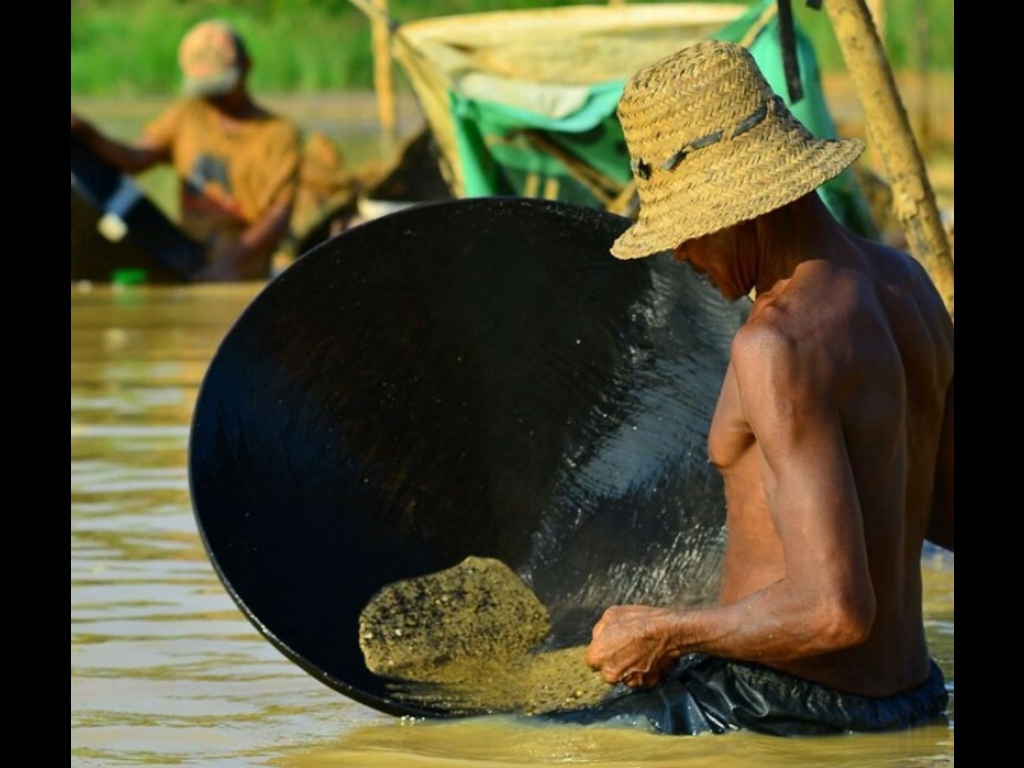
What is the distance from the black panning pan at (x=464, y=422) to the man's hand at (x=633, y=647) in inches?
19.5

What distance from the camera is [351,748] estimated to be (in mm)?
3607

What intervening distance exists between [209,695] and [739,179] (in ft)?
5.01

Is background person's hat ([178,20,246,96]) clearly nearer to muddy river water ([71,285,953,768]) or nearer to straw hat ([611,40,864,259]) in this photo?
muddy river water ([71,285,953,768])

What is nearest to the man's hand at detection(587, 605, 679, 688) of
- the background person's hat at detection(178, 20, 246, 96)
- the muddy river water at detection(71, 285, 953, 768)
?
the muddy river water at detection(71, 285, 953, 768)

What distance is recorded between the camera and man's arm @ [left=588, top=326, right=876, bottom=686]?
306cm

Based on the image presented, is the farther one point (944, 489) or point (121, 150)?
point (121, 150)

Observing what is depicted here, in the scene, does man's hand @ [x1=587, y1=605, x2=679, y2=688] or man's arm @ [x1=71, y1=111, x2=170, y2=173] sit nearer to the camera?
Result: man's hand @ [x1=587, y1=605, x2=679, y2=688]

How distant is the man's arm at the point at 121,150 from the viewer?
12086mm

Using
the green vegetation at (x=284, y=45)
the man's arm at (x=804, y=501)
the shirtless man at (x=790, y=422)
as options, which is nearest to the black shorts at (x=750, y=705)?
the shirtless man at (x=790, y=422)

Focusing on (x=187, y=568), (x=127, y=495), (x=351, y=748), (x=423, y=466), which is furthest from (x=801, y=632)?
(x=127, y=495)

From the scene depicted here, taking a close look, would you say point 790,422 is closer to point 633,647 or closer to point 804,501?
point 804,501

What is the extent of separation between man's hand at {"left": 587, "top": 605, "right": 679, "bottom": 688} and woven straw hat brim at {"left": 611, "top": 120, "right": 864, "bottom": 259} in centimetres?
55

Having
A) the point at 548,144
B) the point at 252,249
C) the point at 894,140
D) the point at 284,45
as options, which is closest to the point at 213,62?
the point at 252,249

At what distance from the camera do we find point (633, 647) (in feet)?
10.8
